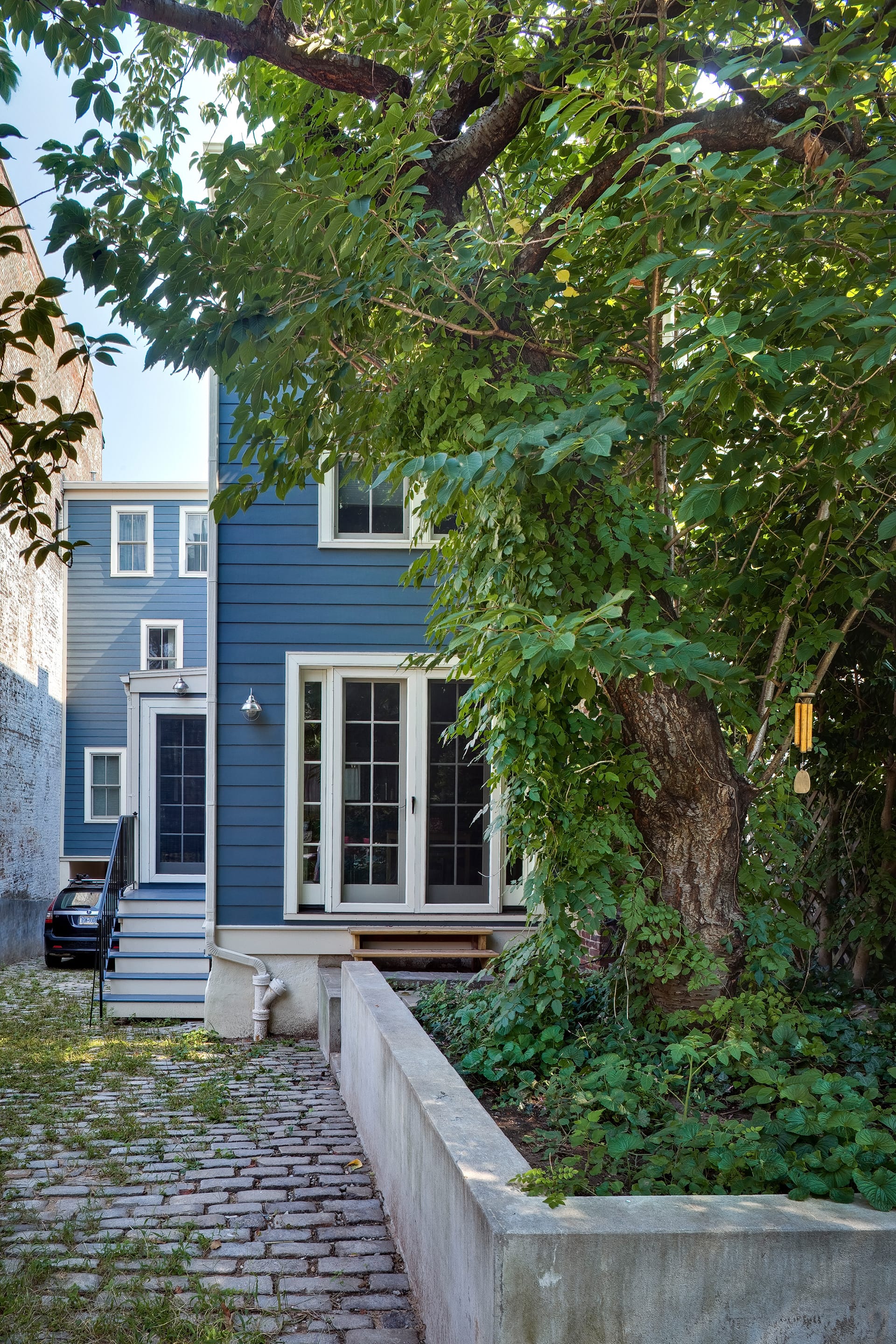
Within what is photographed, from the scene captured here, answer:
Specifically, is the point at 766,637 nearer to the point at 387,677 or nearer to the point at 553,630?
the point at 553,630

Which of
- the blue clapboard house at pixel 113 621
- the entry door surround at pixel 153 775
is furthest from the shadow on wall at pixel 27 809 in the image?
the entry door surround at pixel 153 775

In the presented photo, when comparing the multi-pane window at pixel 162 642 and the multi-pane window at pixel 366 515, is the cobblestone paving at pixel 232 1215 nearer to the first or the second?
the multi-pane window at pixel 366 515

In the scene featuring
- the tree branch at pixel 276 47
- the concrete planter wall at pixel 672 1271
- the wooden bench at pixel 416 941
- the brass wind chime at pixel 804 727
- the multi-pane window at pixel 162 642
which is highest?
the tree branch at pixel 276 47

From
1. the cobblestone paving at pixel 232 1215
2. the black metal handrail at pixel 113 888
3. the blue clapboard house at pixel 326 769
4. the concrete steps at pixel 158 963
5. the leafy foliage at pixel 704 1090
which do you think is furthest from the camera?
the black metal handrail at pixel 113 888

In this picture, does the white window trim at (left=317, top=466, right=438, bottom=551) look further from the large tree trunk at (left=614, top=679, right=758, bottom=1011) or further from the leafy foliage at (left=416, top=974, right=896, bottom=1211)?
the large tree trunk at (left=614, top=679, right=758, bottom=1011)

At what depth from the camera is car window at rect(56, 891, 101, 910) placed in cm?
1295

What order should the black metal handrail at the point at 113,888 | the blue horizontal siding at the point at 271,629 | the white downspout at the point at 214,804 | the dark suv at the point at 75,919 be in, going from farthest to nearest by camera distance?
the dark suv at the point at 75,919
the black metal handrail at the point at 113,888
the blue horizontal siding at the point at 271,629
the white downspout at the point at 214,804

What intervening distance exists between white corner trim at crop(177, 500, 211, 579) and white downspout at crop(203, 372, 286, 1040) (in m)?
10.5

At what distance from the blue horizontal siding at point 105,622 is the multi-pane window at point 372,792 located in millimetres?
10649

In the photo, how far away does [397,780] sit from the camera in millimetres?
8266

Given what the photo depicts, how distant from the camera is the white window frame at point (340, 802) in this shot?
8.06 metres

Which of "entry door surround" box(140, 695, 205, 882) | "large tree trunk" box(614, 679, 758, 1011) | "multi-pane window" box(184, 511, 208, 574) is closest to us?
"large tree trunk" box(614, 679, 758, 1011)

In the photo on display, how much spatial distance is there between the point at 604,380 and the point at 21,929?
14.9 m

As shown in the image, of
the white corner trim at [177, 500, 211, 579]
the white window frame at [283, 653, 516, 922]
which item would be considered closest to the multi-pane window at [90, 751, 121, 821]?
the white corner trim at [177, 500, 211, 579]
